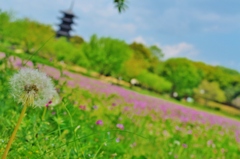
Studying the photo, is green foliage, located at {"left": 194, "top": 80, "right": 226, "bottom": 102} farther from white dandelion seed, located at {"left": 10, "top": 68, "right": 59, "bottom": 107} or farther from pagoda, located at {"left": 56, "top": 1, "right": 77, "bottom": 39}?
white dandelion seed, located at {"left": 10, "top": 68, "right": 59, "bottom": 107}

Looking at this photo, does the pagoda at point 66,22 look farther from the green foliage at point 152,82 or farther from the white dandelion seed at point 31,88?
the white dandelion seed at point 31,88

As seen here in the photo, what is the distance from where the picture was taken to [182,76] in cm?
7062

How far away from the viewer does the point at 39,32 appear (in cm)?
5388

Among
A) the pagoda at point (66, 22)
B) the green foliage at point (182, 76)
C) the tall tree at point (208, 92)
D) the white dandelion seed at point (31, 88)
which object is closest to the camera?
the white dandelion seed at point (31, 88)

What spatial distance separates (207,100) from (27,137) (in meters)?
72.2

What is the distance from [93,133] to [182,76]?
229ft

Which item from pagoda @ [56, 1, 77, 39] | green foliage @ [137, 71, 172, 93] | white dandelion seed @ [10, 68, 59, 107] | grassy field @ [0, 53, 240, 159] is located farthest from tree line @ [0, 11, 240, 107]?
white dandelion seed @ [10, 68, 59, 107]

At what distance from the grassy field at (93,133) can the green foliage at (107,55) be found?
40270 mm

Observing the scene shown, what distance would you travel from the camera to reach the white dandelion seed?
1216 mm

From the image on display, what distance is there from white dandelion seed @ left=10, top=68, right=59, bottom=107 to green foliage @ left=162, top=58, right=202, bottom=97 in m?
68.7

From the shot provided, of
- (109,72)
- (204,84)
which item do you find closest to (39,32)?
(109,72)

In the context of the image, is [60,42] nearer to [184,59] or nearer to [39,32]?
[39,32]

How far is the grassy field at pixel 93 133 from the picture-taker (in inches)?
87.0

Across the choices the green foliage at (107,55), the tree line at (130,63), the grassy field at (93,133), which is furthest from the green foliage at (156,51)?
the grassy field at (93,133)
